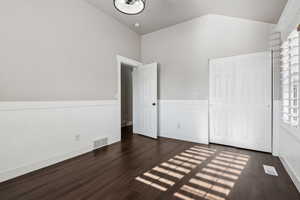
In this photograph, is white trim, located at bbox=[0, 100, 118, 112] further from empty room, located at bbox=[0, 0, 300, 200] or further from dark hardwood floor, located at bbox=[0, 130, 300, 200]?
dark hardwood floor, located at bbox=[0, 130, 300, 200]

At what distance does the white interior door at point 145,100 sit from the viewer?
363cm

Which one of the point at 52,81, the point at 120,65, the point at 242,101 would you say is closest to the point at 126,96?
the point at 120,65

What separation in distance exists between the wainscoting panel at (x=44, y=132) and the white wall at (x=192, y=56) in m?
1.75

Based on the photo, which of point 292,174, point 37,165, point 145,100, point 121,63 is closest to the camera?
point 292,174

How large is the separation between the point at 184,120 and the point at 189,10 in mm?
2510

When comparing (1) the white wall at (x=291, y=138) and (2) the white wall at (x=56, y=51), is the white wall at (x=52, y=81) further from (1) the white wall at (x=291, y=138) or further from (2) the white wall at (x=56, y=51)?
(1) the white wall at (x=291, y=138)

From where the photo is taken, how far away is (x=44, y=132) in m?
2.12

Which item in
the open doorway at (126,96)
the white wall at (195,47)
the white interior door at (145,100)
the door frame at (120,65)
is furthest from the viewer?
the open doorway at (126,96)

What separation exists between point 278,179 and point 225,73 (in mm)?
2006

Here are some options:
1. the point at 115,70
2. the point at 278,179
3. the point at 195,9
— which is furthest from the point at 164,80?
the point at 278,179

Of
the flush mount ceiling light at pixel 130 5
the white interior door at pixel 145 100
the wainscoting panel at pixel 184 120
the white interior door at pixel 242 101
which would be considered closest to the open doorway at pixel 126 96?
the white interior door at pixel 145 100

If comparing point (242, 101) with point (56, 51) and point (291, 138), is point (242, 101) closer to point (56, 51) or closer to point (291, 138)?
point (291, 138)

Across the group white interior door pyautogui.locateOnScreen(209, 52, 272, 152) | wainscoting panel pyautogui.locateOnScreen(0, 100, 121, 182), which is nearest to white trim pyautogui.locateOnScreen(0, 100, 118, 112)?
wainscoting panel pyautogui.locateOnScreen(0, 100, 121, 182)

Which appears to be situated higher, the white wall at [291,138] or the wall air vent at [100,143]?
the white wall at [291,138]
